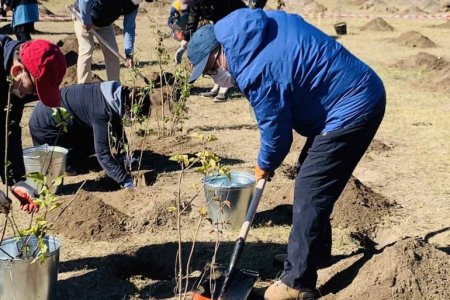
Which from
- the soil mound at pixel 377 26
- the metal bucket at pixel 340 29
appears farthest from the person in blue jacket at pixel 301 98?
the soil mound at pixel 377 26

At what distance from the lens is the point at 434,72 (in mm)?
11664

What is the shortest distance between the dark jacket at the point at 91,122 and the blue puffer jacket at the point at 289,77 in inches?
91.7

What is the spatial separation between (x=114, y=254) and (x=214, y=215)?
802 mm

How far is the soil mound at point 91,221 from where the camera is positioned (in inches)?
193

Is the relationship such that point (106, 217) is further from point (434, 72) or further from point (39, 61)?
point (434, 72)

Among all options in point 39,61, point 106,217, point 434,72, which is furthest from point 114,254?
point 434,72

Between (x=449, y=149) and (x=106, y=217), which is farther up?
(x=106, y=217)

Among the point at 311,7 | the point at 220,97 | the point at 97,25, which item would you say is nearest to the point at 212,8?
the point at 97,25

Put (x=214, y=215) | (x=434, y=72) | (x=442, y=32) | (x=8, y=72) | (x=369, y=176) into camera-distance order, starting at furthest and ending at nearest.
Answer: (x=442, y=32) → (x=434, y=72) → (x=369, y=176) → (x=214, y=215) → (x=8, y=72)

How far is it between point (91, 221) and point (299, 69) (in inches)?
92.2

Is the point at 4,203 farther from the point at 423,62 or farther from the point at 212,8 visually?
the point at 423,62

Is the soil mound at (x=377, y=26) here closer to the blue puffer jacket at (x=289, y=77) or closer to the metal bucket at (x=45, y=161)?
the metal bucket at (x=45, y=161)

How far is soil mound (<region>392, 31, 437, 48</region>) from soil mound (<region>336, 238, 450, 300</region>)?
11637 mm

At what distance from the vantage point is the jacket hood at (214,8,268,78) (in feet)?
10.7
